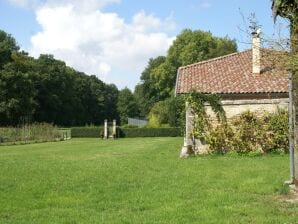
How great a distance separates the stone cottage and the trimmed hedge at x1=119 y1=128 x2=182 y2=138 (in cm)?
2531

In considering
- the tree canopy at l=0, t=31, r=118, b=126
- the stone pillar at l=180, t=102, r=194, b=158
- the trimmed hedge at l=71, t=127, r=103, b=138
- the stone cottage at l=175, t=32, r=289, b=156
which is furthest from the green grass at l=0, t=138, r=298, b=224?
the tree canopy at l=0, t=31, r=118, b=126

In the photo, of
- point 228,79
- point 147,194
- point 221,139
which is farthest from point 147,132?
point 147,194

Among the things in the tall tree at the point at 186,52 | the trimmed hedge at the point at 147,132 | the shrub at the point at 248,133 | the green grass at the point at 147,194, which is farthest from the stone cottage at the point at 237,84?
the tall tree at the point at 186,52

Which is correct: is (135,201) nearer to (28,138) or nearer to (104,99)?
(28,138)

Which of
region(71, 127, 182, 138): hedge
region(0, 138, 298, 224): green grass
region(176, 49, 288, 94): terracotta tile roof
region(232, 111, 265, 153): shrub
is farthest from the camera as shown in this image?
region(71, 127, 182, 138): hedge

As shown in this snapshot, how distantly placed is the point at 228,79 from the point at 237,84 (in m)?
0.90

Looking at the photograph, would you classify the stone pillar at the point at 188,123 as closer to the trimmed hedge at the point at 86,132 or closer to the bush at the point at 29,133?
the bush at the point at 29,133

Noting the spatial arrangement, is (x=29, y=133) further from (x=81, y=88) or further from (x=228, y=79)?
(x=81, y=88)

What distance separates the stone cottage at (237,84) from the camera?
74.1 feet

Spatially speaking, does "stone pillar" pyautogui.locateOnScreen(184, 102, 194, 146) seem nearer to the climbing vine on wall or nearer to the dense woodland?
the climbing vine on wall

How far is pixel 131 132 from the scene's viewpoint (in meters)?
58.2

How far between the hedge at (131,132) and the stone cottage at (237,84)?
2555 cm

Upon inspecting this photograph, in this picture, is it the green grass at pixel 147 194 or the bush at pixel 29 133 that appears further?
the bush at pixel 29 133

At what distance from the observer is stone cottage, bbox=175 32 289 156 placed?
2258 centimetres
